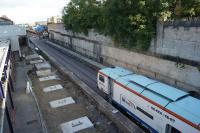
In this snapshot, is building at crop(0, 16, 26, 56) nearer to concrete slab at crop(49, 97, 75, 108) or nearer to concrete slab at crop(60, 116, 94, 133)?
concrete slab at crop(49, 97, 75, 108)

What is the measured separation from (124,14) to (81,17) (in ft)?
70.0

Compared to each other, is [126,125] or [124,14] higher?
[124,14]

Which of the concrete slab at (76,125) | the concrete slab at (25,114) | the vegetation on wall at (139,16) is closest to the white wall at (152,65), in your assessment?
the vegetation on wall at (139,16)

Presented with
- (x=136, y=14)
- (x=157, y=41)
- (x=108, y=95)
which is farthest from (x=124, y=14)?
(x=108, y=95)

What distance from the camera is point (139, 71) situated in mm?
27109

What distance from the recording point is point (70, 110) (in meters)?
19.5

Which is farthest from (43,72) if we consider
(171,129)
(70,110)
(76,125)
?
(171,129)

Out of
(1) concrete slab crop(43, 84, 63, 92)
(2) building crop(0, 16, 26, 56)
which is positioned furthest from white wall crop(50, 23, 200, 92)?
(2) building crop(0, 16, 26, 56)

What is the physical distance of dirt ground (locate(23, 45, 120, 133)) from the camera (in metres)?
16.4

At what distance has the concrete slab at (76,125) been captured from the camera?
52.9 ft

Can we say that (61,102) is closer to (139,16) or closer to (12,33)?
(139,16)

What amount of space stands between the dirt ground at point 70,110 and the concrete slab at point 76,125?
36 centimetres

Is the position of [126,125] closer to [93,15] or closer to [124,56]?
[124,56]

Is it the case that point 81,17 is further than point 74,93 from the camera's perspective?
Yes
